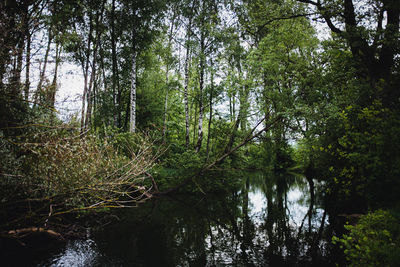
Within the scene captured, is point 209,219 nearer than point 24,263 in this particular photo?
No

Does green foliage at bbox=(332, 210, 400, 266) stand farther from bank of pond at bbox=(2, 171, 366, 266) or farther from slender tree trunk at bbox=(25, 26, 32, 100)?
slender tree trunk at bbox=(25, 26, 32, 100)

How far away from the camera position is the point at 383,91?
25.0 ft

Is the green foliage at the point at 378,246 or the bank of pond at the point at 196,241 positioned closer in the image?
the green foliage at the point at 378,246

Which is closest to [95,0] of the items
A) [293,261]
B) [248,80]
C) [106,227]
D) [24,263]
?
[248,80]

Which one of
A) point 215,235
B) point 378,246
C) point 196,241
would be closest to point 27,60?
point 196,241

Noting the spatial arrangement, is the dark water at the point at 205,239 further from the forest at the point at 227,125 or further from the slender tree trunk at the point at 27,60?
the slender tree trunk at the point at 27,60

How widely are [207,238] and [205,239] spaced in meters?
0.13

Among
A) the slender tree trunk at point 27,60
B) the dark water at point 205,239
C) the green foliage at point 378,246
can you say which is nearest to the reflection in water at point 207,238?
the dark water at point 205,239

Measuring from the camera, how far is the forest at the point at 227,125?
6.17m

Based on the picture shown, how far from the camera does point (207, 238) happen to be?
8328 millimetres

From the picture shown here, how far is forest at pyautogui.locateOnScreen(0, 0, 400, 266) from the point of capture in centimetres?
617

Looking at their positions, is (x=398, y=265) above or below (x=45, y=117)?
below

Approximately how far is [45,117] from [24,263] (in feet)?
13.3

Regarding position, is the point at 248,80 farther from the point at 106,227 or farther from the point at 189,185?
the point at 106,227
